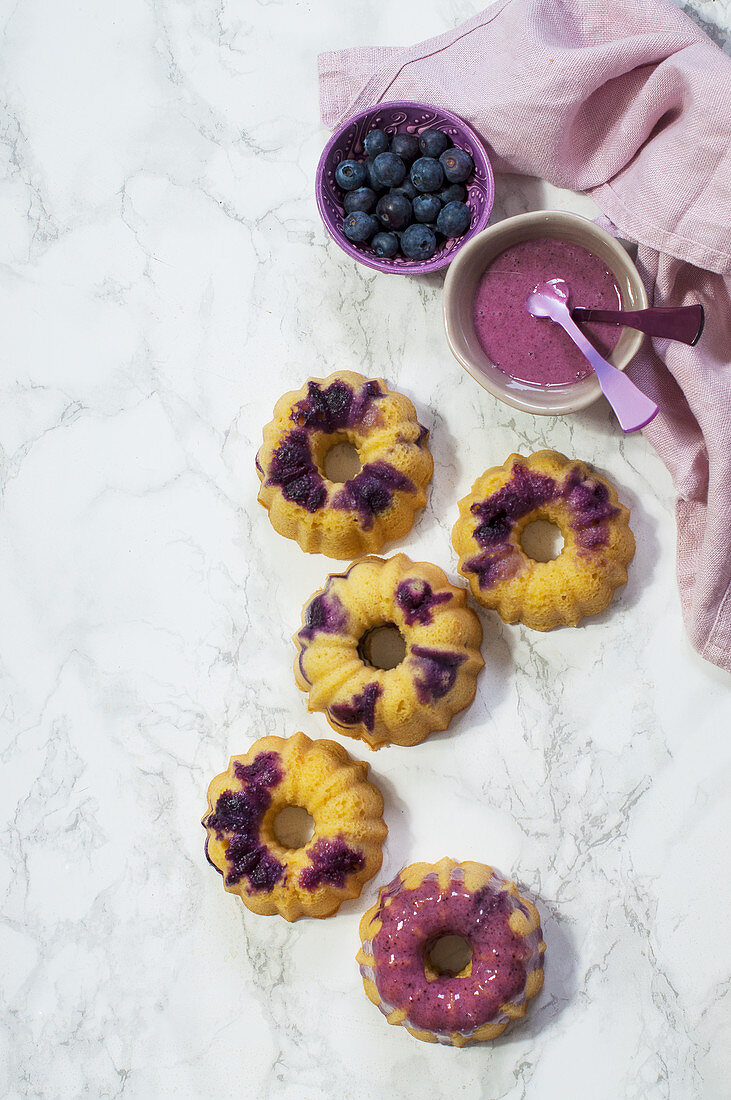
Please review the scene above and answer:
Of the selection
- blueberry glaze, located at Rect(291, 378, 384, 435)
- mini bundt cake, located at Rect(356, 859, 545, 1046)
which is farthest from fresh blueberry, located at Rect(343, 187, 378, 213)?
mini bundt cake, located at Rect(356, 859, 545, 1046)

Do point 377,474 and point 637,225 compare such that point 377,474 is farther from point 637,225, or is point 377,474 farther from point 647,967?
point 647,967

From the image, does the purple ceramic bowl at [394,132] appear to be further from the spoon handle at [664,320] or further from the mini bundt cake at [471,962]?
the mini bundt cake at [471,962]

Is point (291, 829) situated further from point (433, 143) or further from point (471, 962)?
point (433, 143)

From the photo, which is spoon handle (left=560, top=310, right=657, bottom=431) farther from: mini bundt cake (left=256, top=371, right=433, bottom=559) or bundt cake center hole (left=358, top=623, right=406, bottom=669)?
bundt cake center hole (left=358, top=623, right=406, bottom=669)

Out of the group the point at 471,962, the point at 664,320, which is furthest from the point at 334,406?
the point at 471,962

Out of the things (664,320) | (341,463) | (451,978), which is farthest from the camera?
(341,463)

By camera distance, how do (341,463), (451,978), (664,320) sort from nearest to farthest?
(664,320) → (451,978) → (341,463)

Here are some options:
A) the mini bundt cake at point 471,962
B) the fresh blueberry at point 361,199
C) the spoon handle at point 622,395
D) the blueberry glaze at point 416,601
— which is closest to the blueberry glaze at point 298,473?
the blueberry glaze at point 416,601

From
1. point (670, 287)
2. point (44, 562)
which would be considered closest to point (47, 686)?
point (44, 562)
